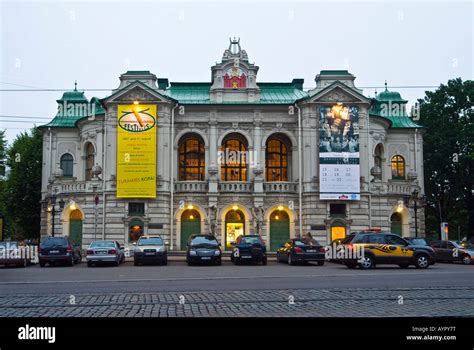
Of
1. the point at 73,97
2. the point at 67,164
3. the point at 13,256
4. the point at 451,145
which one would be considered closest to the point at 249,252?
the point at 13,256

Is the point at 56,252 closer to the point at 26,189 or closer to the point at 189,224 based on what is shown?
the point at 189,224

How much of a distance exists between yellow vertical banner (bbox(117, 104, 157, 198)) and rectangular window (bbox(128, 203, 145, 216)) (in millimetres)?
1107

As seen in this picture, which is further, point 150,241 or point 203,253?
point 150,241

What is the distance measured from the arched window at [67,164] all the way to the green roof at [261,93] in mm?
10839

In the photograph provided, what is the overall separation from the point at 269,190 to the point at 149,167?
983 centimetres

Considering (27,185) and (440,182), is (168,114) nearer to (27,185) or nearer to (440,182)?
(27,185)

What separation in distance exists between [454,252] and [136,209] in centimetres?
2330

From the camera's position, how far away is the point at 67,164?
47.5 metres

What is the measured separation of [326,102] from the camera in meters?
42.2

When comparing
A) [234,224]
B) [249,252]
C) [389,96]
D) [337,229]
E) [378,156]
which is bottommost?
[249,252]

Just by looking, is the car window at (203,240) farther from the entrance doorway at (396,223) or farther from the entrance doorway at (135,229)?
the entrance doorway at (396,223)

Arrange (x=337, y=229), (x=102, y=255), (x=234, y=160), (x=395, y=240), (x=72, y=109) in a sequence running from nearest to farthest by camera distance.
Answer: (x=395, y=240) → (x=102, y=255) → (x=337, y=229) → (x=234, y=160) → (x=72, y=109)

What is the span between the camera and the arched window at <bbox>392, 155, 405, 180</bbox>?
47953 millimetres
